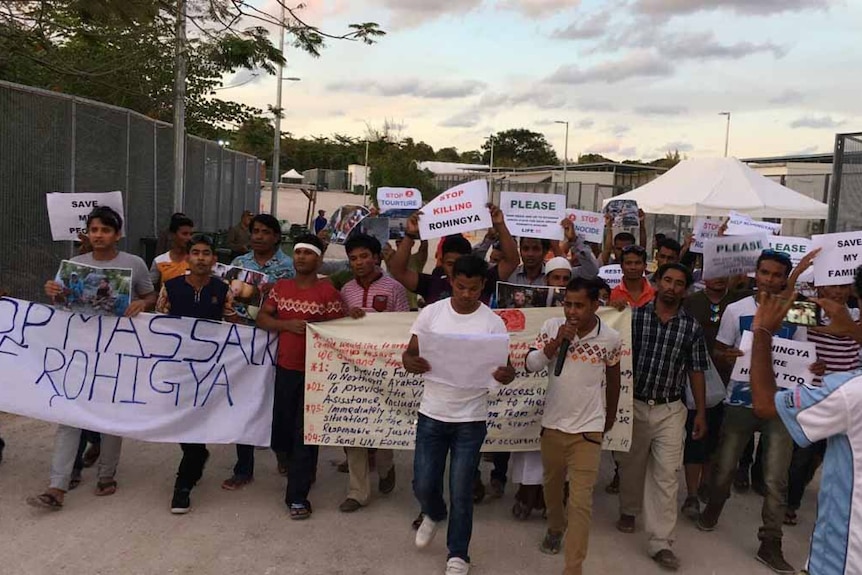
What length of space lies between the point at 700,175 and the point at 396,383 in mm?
11133

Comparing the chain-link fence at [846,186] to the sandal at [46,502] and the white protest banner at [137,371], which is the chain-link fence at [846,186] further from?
the sandal at [46,502]

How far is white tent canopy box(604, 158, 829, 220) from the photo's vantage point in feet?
43.9

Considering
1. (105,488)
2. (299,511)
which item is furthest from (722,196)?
(105,488)

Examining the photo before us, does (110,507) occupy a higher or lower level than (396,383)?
lower

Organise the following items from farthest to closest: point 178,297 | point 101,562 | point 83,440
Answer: point 83,440
point 178,297
point 101,562

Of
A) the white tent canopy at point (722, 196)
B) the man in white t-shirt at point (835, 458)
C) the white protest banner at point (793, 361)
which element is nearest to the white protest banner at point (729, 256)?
the white protest banner at point (793, 361)

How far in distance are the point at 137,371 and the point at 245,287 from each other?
3.08 ft

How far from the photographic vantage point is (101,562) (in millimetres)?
4148

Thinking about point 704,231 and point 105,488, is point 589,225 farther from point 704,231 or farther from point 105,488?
point 105,488

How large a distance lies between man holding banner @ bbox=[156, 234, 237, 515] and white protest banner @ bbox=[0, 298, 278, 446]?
3.1 inches

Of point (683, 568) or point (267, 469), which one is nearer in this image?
point (683, 568)

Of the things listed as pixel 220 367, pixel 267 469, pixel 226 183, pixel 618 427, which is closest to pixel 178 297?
pixel 220 367

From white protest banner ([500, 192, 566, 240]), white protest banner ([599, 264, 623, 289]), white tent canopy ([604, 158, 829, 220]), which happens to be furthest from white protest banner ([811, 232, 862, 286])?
white tent canopy ([604, 158, 829, 220])

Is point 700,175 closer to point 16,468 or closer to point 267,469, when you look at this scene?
point 267,469
